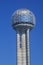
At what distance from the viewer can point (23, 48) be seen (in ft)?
564

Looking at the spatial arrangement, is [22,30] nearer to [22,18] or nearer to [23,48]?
[22,18]

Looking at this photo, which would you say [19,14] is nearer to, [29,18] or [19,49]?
[29,18]

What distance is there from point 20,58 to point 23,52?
392 centimetres

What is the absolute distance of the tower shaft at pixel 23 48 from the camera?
170 m

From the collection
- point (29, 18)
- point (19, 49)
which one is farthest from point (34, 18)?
point (19, 49)

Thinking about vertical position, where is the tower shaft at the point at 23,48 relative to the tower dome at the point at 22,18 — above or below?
below

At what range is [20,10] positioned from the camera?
582ft

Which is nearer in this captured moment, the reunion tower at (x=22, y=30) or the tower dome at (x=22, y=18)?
the reunion tower at (x=22, y=30)

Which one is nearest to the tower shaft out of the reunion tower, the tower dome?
the reunion tower

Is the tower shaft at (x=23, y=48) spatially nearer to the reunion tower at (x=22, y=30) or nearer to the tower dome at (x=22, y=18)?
the reunion tower at (x=22, y=30)

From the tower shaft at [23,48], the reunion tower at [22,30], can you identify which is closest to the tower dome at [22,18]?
the reunion tower at [22,30]

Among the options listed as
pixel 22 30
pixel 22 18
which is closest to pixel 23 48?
pixel 22 30

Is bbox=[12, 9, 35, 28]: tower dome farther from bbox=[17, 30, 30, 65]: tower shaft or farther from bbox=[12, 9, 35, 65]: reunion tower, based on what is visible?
bbox=[17, 30, 30, 65]: tower shaft

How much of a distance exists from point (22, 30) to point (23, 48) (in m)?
10.7
